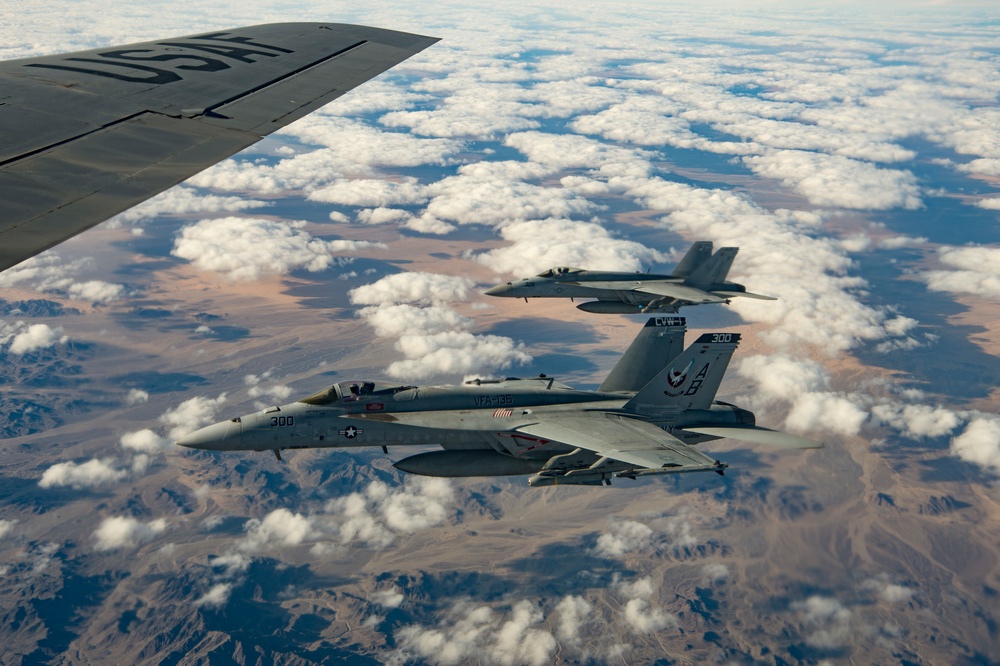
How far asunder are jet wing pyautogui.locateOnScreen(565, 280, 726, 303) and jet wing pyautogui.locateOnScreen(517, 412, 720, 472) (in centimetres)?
2628

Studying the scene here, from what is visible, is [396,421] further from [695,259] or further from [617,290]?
[695,259]

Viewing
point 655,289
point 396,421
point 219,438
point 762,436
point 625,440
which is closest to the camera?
point 625,440

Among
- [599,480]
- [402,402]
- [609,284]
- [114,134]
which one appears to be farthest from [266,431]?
[609,284]

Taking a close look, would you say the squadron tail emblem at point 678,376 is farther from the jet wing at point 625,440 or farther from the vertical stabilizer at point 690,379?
the jet wing at point 625,440

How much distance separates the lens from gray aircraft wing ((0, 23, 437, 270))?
10016 mm

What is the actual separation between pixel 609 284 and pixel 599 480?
33.6m

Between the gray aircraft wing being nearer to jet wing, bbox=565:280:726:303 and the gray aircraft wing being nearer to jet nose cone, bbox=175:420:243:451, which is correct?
jet nose cone, bbox=175:420:243:451

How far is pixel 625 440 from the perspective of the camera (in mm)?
27391

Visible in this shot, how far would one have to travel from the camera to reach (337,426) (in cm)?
2981

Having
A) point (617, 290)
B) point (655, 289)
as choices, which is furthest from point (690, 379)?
point (655, 289)

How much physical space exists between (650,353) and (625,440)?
27.4 ft

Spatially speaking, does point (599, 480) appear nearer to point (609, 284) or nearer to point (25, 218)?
point (25, 218)

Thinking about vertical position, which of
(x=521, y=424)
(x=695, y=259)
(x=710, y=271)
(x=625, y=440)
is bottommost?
(x=710, y=271)

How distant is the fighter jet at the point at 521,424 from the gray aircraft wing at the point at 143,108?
1334 cm
